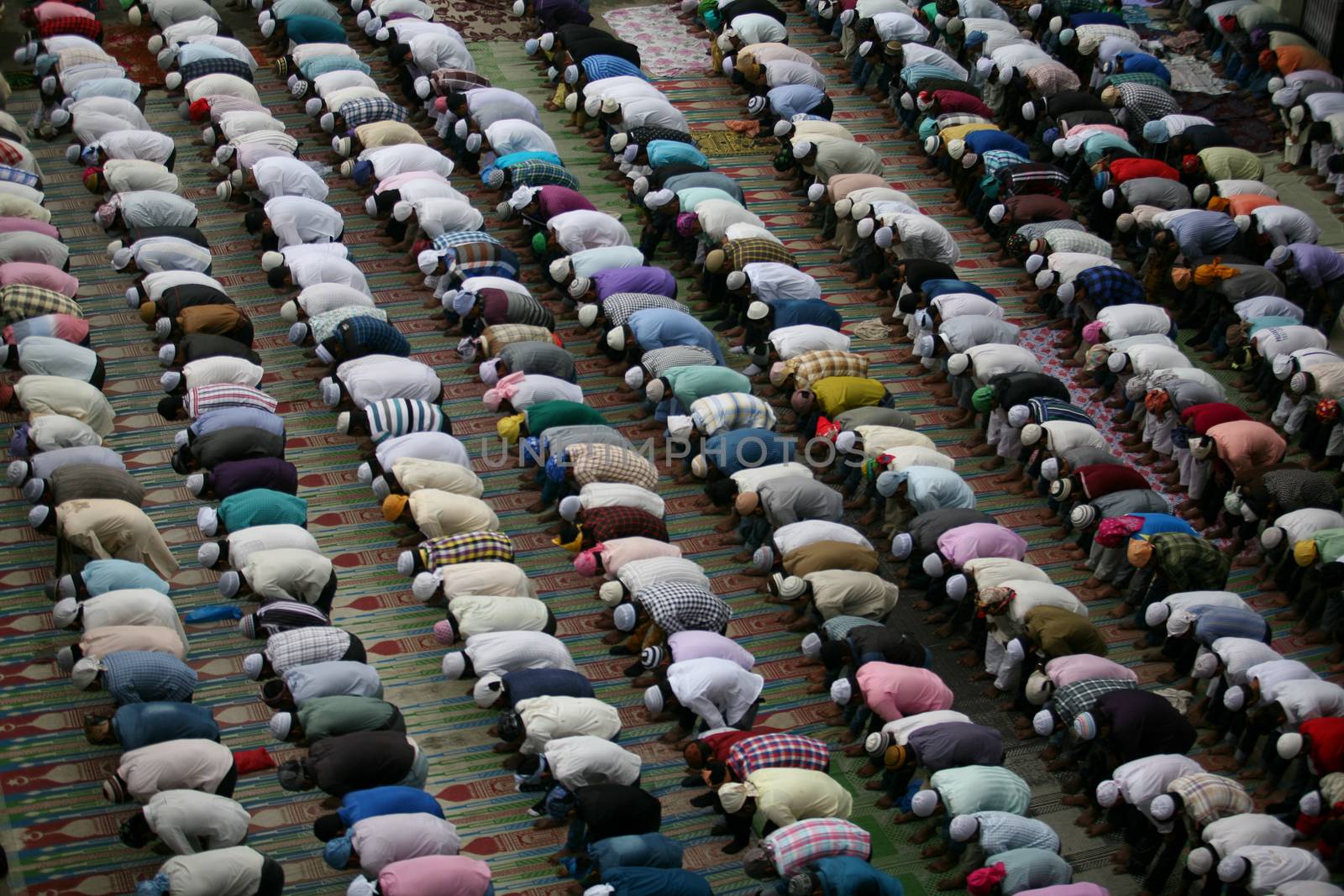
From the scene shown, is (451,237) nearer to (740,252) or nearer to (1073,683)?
(740,252)

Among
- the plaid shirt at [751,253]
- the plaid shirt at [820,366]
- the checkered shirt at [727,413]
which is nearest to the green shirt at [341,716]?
the checkered shirt at [727,413]

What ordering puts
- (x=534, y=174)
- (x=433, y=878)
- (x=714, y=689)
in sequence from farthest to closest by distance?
(x=534, y=174)
(x=714, y=689)
(x=433, y=878)

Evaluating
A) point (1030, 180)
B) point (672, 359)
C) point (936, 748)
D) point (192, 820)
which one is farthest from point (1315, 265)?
point (192, 820)

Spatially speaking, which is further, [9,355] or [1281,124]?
[1281,124]

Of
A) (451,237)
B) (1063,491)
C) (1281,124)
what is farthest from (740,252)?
(1281,124)

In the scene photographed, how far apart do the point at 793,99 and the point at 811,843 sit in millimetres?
8285

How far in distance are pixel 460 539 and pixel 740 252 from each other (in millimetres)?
3946

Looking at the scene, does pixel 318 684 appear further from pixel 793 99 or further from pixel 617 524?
pixel 793 99

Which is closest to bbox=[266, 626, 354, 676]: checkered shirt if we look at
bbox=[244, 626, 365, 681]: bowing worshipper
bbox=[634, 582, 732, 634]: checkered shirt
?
bbox=[244, 626, 365, 681]: bowing worshipper

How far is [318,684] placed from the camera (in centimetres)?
1213

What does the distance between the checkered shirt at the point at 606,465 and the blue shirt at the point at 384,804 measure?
3.08 m

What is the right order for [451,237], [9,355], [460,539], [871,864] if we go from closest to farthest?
[871,864] < [460,539] < [9,355] < [451,237]

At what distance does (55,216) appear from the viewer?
1681cm

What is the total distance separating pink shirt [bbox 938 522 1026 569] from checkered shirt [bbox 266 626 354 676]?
402 centimetres
